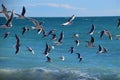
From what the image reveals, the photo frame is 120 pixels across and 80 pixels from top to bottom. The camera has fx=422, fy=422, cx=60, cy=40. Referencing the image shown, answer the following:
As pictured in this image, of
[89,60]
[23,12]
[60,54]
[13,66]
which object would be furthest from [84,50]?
[23,12]

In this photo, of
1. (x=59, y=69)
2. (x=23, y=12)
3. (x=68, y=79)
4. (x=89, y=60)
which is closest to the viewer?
(x=23, y=12)

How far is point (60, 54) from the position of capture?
81.1 ft

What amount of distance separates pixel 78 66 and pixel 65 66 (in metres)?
0.61

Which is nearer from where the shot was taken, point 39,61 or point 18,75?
point 18,75

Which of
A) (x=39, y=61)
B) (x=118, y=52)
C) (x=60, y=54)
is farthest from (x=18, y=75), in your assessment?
(x=118, y=52)

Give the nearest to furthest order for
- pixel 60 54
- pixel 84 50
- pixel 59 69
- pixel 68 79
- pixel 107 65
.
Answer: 1. pixel 68 79
2. pixel 59 69
3. pixel 107 65
4. pixel 60 54
5. pixel 84 50

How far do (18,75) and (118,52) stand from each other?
972 centimetres

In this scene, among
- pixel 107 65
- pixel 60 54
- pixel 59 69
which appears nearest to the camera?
pixel 59 69

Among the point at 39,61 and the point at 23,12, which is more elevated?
the point at 23,12

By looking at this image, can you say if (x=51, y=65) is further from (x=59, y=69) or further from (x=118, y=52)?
(x=118, y=52)

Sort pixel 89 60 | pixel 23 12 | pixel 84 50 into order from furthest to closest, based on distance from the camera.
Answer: pixel 84 50
pixel 89 60
pixel 23 12

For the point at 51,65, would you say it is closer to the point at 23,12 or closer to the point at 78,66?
the point at 78,66

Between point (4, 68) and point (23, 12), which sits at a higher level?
point (23, 12)

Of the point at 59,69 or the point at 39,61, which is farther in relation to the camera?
the point at 39,61
